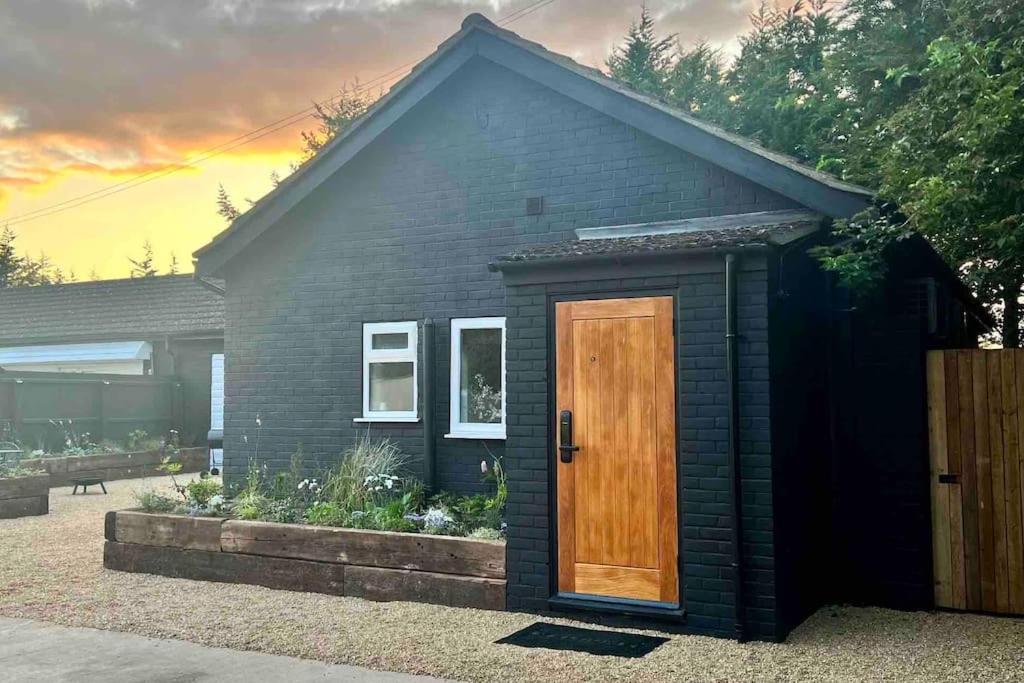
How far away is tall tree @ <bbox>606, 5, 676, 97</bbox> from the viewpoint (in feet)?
89.3

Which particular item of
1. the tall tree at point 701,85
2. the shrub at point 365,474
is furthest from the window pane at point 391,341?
the tall tree at point 701,85

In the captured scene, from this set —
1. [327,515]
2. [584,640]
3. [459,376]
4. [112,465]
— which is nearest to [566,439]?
[584,640]

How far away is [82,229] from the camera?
45.0m

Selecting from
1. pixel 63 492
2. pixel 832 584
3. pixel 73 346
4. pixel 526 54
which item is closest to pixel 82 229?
pixel 73 346

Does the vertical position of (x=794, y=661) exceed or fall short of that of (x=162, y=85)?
it falls short

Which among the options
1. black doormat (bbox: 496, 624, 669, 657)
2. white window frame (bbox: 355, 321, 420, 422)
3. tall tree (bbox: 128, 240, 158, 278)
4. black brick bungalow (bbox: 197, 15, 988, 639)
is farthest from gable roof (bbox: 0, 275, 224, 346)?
tall tree (bbox: 128, 240, 158, 278)

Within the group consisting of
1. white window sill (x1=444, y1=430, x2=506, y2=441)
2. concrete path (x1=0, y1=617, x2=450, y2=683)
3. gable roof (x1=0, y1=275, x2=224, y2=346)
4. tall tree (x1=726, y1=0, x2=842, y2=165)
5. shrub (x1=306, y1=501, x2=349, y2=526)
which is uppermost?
tall tree (x1=726, y1=0, x2=842, y2=165)

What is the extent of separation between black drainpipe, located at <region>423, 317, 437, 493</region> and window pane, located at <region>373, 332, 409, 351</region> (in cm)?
46

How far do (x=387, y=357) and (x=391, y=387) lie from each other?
1.12 feet

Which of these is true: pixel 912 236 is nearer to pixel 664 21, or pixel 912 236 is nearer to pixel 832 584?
pixel 832 584

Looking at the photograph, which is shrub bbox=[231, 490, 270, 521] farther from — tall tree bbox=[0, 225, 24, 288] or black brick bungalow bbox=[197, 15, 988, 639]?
tall tree bbox=[0, 225, 24, 288]

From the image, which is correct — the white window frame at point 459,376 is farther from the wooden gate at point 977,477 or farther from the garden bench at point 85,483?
the garden bench at point 85,483

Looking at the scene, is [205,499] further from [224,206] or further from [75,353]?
[224,206]

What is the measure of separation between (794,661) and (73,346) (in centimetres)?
2424
